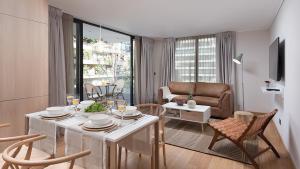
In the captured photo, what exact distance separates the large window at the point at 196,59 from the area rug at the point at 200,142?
2302 millimetres

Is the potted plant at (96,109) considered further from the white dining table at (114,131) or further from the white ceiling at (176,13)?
the white ceiling at (176,13)

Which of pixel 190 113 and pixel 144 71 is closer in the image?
pixel 190 113

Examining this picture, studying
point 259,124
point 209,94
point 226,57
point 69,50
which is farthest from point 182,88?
point 69,50

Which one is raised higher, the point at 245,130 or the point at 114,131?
the point at 114,131

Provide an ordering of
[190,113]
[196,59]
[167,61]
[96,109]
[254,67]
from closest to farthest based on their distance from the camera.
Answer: [96,109] → [190,113] → [254,67] → [196,59] → [167,61]

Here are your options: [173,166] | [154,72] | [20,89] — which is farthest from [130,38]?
[173,166]

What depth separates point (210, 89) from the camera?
5.17 m

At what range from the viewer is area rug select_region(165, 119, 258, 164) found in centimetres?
264

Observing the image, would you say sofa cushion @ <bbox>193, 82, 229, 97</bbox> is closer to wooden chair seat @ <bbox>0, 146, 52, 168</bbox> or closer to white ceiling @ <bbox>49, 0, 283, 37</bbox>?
white ceiling @ <bbox>49, 0, 283, 37</bbox>

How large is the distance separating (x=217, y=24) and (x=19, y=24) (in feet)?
13.4

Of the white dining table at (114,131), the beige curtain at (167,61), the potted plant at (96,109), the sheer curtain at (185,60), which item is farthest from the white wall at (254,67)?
the potted plant at (96,109)

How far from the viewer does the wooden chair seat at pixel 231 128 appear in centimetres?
242

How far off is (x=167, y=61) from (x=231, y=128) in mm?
3943

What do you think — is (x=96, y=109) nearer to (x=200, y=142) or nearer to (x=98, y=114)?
(x=98, y=114)
